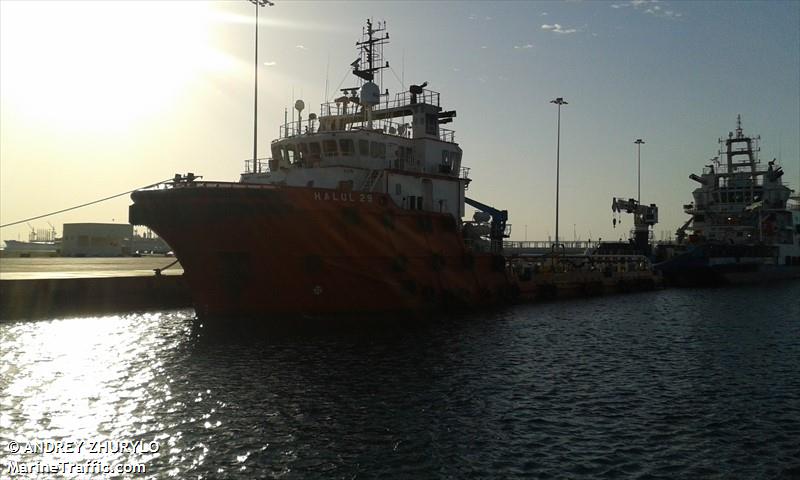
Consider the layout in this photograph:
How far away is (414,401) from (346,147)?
1729 cm

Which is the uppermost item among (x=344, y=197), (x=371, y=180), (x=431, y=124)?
(x=431, y=124)

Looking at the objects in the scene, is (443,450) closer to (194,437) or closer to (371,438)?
(371,438)

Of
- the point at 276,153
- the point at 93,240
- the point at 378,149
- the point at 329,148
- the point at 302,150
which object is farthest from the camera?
the point at 93,240

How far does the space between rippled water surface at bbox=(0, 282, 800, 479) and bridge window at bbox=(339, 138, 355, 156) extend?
981 cm

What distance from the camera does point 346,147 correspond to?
29.2m

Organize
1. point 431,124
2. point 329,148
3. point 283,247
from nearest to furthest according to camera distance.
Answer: point 283,247, point 329,148, point 431,124

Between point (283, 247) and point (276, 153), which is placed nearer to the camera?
point (283, 247)

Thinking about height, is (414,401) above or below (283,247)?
below

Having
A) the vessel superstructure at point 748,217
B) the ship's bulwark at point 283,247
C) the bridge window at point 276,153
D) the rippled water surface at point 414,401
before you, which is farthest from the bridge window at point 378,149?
the vessel superstructure at point 748,217

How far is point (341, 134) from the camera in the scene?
1136 inches

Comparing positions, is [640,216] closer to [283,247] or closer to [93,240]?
[283,247]

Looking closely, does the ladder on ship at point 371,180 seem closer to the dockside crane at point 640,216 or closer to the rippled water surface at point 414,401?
the rippled water surface at point 414,401

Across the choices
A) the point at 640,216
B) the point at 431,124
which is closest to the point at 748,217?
the point at 640,216

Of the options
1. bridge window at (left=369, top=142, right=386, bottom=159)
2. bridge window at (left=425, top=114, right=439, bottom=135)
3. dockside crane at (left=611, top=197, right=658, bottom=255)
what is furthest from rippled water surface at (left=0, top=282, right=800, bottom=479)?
dockside crane at (left=611, top=197, right=658, bottom=255)
